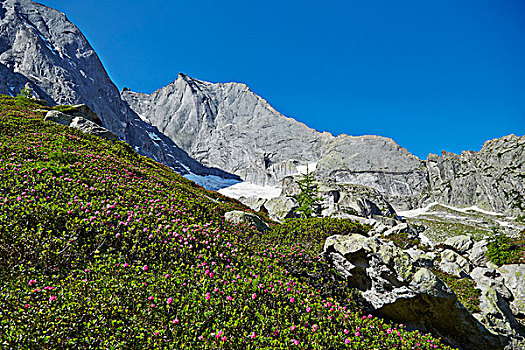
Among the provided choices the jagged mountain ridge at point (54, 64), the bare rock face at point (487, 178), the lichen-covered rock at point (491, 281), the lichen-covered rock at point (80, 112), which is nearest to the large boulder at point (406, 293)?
the lichen-covered rock at point (491, 281)

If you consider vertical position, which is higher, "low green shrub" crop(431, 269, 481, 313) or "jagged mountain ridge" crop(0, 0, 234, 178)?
"jagged mountain ridge" crop(0, 0, 234, 178)

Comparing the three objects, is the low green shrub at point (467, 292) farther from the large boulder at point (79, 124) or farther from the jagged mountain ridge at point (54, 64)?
the jagged mountain ridge at point (54, 64)

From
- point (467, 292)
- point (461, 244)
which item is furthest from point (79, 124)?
point (461, 244)

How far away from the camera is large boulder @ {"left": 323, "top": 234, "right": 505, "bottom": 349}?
700 centimetres

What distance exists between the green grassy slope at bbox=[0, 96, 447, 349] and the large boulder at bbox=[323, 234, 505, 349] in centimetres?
83

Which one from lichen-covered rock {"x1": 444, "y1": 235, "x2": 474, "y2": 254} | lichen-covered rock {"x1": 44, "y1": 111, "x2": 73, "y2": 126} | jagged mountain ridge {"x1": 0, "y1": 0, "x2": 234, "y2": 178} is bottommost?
lichen-covered rock {"x1": 44, "y1": 111, "x2": 73, "y2": 126}

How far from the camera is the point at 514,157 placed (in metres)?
130

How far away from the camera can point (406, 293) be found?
7004 millimetres

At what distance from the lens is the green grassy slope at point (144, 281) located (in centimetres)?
391

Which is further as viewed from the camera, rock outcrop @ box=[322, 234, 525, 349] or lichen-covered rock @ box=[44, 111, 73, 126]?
lichen-covered rock @ box=[44, 111, 73, 126]

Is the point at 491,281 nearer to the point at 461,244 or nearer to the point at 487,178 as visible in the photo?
the point at 461,244

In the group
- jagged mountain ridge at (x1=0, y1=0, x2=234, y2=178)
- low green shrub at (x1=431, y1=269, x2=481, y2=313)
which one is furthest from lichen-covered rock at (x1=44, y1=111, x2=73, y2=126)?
jagged mountain ridge at (x1=0, y1=0, x2=234, y2=178)

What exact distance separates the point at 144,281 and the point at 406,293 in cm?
678

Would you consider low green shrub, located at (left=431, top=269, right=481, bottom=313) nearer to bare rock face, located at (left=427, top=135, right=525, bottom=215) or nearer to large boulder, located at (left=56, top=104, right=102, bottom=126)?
large boulder, located at (left=56, top=104, right=102, bottom=126)
